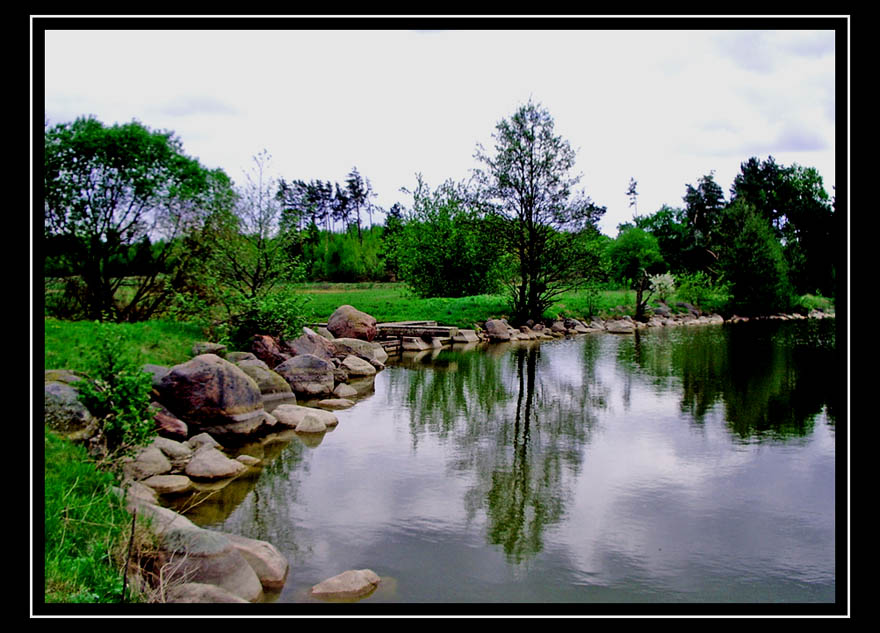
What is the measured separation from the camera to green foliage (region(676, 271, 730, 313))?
41188 mm

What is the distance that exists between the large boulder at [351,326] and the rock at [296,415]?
32.0 feet

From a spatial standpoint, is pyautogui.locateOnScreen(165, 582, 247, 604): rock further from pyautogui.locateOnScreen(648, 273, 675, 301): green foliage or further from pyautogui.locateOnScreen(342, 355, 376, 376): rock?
pyautogui.locateOnScreen(648, 273, 675, 301): green foliage

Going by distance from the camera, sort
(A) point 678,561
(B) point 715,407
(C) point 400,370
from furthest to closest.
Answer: (C) point 400,370, (B) point 715,407, (A) point 678,561

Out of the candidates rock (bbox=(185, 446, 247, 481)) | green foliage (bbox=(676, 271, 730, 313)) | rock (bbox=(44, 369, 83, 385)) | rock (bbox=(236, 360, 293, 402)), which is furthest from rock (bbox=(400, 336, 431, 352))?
green foliage (bbox=(676, 271, 730, 313))

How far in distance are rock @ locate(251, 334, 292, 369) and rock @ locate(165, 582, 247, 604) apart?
34.2 feet

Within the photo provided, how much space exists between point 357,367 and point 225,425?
773 cm

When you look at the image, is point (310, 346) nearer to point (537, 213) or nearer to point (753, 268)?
point (537, 213)

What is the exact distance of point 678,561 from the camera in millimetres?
6785

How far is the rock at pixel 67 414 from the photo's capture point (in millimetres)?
7953

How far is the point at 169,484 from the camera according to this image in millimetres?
8766

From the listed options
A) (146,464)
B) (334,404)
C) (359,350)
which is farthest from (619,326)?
(146,464)

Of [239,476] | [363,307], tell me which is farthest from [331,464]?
[363,307]

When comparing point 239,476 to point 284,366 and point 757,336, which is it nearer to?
point 284,366
